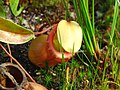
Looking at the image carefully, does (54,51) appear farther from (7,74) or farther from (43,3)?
(43,3)

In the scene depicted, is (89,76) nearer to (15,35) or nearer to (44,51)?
(44,51)

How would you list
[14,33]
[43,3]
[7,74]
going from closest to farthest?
[7,74] → [14,33] → [43,3]

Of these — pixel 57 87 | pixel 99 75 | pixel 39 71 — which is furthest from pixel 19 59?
pixel 99 75

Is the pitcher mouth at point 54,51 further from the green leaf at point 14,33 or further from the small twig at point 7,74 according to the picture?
the small twig at point 7,74

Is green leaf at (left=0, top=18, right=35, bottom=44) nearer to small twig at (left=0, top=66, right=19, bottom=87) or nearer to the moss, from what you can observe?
small twig at (left=0, top=66, right=19, bottom=87)

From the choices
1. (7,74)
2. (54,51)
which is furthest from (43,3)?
(7,74)

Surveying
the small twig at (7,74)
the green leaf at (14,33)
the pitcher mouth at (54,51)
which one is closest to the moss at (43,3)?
the pitcher mouth at (54,51)

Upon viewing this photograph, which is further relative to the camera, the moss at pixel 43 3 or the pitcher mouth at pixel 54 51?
the moss at pixel 43 3

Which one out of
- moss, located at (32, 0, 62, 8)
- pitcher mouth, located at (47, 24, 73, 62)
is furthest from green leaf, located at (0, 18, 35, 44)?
moss, located at (32, 0, 62, 8)
